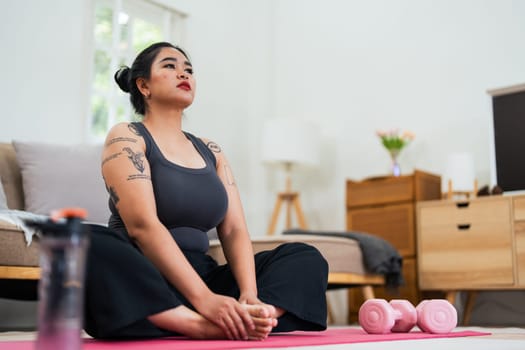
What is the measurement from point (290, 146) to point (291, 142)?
29 mm

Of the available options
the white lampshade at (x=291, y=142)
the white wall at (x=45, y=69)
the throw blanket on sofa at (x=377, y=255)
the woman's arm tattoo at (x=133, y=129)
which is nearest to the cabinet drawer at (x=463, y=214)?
the throw blanket on sofa at (x=377, y=255)

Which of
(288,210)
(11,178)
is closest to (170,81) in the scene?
(11,178)

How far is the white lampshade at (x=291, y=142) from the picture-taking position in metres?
4.84

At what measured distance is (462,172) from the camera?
400 centimetres

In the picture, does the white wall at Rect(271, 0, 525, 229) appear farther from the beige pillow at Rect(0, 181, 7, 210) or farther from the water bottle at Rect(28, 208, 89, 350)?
the water bottle at Rect(28, 208, 89, 350)

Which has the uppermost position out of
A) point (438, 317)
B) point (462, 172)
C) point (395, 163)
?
point (395, 163)

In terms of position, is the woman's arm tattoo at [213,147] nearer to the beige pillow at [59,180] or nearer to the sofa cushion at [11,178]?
the beige pillow at [59,180]

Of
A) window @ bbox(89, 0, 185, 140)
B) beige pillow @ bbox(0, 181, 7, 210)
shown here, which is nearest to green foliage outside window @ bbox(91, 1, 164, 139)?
window @ bbox(89, 0, 185, 140)

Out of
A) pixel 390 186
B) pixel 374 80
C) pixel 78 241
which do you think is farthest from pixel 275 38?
pixel 78 241

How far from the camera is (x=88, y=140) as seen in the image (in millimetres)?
4445

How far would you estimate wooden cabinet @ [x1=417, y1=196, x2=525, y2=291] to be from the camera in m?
3.63

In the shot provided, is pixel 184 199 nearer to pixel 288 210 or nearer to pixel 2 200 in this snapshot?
pixel 2 200

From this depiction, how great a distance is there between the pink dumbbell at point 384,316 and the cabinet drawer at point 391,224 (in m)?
1.97

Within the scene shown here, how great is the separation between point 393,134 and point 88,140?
6.60ft
